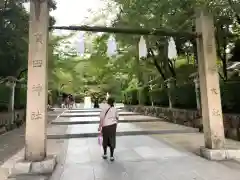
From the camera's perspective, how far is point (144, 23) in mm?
10617

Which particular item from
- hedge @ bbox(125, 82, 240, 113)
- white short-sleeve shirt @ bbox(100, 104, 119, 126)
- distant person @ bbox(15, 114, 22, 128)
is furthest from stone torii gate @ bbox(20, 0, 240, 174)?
distant person @ bbox(15, 114, 22, 128)

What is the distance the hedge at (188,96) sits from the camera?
972 cm

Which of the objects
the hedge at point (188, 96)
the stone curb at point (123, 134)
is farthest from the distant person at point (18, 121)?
the hedge at point (188, 96)

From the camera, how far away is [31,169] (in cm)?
556

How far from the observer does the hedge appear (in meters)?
9.72

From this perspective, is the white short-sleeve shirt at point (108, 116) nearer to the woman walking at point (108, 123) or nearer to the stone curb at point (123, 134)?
the woman walking at point (108, 123)

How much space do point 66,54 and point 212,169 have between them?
63.2 feet

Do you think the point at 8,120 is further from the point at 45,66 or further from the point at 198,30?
the point at 198,30

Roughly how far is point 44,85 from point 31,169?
184 cm

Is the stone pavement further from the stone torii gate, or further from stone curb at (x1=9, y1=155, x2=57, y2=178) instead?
the stone torii gate

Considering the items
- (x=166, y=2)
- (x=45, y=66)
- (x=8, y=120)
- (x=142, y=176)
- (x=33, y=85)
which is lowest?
(x=142, y=176)

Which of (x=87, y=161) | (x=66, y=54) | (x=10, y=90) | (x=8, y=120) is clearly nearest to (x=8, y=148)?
(x=87, y=161)

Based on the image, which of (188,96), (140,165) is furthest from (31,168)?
(188,96)

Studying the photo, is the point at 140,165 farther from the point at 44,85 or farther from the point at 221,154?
the point at 44,85
